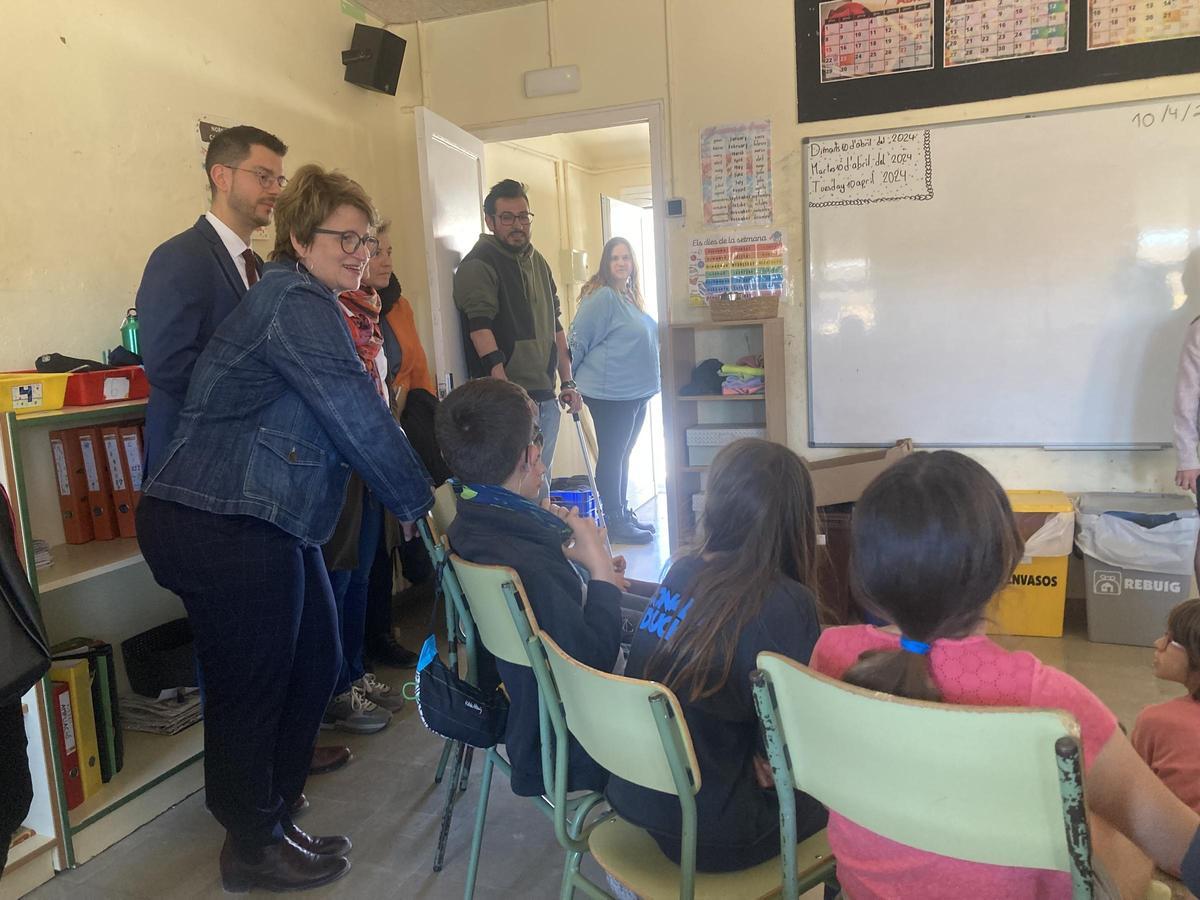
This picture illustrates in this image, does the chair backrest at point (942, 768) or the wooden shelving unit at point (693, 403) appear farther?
the wooden shelving unit at point (693, 403)

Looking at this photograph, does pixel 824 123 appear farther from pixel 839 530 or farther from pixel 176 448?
pixel 176 448

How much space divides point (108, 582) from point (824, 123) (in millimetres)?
→ 3198

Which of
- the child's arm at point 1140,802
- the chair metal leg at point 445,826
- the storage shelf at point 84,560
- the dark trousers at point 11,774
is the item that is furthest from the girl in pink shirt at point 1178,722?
the storage shelf at point 84,560

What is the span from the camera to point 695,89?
3.77 metres

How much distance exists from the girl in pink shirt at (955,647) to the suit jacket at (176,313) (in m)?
1.56

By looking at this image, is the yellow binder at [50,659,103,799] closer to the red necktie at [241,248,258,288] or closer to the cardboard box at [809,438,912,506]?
the red necktie at [241,248,258,288]

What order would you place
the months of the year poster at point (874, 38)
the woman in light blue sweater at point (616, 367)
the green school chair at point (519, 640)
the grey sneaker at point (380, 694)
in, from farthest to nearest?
the woman in light blue sweater at point (616, 367)
the months of the year poster at point (874, 38)
the grey sneaker at point (380, 694)
the green school chair at point (519, 640)

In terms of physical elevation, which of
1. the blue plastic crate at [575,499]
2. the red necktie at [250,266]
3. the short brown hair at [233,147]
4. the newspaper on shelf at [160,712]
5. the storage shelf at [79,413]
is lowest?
the newspaper on shelf at [160,712]

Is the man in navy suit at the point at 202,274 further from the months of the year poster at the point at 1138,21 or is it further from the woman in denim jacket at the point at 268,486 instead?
the months of the year poster at the point at 1138,21

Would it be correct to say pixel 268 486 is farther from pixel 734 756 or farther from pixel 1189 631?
pixel 1189 631

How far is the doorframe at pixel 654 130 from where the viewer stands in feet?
12.7

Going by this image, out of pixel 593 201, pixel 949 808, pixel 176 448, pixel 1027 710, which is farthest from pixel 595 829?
pixel 593 201

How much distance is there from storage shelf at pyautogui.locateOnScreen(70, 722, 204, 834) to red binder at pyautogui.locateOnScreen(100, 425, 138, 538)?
58 cm

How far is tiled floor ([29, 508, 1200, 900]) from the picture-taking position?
1880 millimetres
